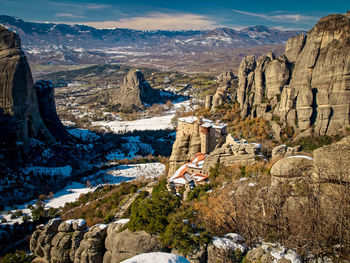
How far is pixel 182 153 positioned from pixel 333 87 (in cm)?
3436

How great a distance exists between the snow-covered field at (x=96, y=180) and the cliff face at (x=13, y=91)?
14705mm

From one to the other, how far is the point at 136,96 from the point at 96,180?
283ft

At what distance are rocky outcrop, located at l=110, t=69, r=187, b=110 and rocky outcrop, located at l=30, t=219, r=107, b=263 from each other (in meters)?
112

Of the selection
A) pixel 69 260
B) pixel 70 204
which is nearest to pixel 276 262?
pixel 69 260

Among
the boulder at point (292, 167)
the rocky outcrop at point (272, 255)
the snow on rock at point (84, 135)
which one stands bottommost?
the snow on rock at point (84, 135)

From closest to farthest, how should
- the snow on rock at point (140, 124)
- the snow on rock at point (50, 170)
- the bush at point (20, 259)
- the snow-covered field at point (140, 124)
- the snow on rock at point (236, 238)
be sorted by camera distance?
the snow on rock at point (236, 238), the bush at point (20, 259), the snow on rock at point (50, 170), the snow on rock at point (140, 124), the snow-covered field at point (140, 124)

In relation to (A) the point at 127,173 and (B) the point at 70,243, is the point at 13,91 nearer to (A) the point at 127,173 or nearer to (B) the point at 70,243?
(A) the point at 127,173

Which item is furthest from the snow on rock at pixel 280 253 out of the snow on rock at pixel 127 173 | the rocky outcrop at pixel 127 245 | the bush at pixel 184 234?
the snow on rock at pixel 127 173

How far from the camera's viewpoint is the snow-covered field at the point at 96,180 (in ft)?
128

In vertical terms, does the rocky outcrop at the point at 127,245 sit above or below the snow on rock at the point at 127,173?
above

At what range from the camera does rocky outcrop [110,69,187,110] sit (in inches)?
5226

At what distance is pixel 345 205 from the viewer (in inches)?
378

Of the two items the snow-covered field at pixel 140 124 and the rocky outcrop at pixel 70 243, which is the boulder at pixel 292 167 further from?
the snow-covered field at pixel 140 124

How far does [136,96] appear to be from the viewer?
437 ft
